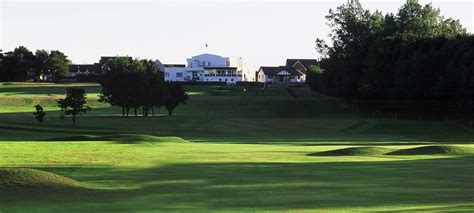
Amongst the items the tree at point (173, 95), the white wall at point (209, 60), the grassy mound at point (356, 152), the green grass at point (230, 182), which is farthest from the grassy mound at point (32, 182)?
the white wall at point (209, 60)

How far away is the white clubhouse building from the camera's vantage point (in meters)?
180

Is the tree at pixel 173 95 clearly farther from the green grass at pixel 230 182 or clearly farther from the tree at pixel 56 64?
the tree at pixel 56 64

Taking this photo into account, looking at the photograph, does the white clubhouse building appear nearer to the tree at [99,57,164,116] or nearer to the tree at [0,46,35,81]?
the tree at [0,46,35,81]

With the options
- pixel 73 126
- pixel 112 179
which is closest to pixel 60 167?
pixel 112 179

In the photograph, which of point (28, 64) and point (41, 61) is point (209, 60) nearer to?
point (41, 61)

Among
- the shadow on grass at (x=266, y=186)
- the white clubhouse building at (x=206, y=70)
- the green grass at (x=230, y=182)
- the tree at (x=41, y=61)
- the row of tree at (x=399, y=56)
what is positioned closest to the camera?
the green grass at (x=230, y=182)

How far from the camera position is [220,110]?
8412cm

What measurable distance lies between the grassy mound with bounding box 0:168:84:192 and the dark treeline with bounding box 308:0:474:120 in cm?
4958

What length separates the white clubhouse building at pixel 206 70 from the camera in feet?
592

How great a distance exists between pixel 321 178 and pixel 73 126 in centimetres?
4217

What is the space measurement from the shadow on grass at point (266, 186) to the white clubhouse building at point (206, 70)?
524 ft

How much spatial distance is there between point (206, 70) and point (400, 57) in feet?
362

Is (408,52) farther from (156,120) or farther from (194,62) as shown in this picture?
(194,62)

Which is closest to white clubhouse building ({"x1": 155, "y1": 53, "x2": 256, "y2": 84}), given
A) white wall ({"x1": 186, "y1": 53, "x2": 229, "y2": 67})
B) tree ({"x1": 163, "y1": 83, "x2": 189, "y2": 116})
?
white wall ({"x1": 186, "y1": 53, "x2": 229, "y2": 67})
